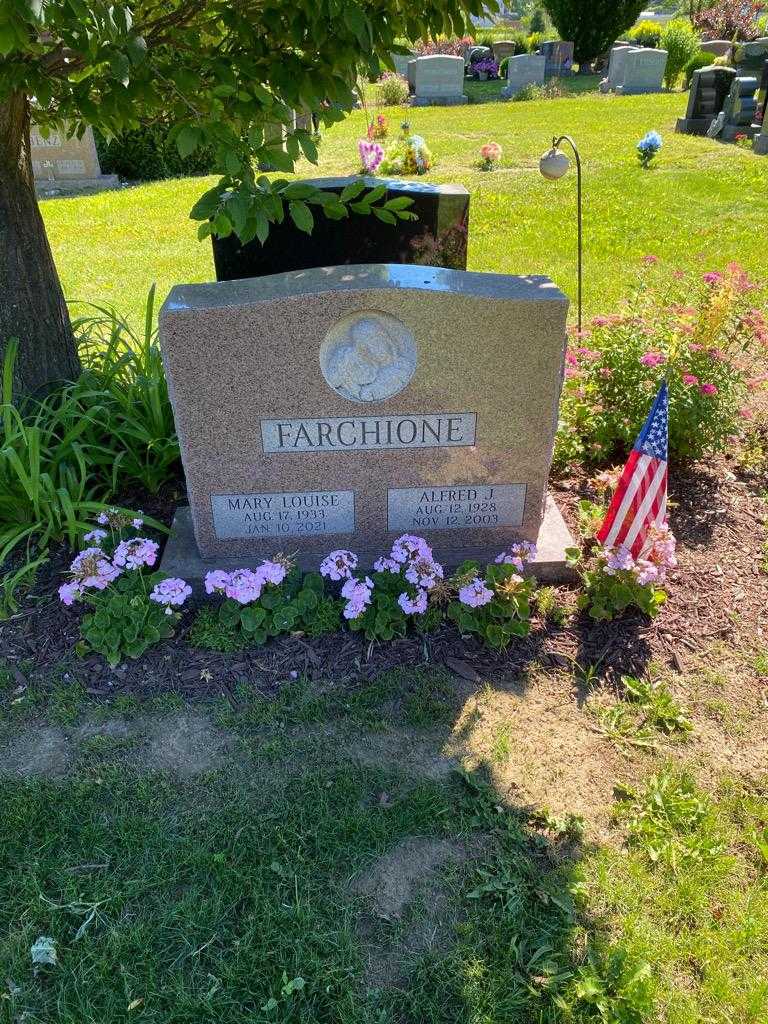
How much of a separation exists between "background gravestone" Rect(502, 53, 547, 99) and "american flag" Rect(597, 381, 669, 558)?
26172mm

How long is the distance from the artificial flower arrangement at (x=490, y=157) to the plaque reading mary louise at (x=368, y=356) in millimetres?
11904

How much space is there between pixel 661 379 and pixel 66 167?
12.5m

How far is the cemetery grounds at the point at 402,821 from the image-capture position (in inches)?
87.4

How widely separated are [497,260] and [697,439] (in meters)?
4.95

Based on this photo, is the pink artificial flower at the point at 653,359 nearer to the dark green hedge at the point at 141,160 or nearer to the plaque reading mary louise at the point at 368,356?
the plaque reading mary louise at the point at 368,356

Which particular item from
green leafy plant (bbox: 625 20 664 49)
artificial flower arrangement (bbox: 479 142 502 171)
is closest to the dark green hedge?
artificial flower arrangement (bbox: 479 142 502 171)

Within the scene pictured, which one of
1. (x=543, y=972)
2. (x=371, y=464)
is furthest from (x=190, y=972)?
(x=371, y=464)

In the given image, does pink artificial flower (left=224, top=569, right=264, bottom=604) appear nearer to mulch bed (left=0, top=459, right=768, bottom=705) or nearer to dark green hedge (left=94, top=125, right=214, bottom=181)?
mulch bed (left=0, top=459, right=768, bottom=705)

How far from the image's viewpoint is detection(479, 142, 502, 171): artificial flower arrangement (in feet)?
45.0

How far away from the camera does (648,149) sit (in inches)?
516

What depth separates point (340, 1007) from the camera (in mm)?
2145

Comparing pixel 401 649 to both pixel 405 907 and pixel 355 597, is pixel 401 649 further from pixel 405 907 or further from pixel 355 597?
pixel 405 907

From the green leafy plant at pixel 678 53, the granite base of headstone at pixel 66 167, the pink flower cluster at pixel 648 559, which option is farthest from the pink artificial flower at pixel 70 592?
the green leafy plant at pixel 678 53

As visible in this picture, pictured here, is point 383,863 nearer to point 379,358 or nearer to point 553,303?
point 379,358
